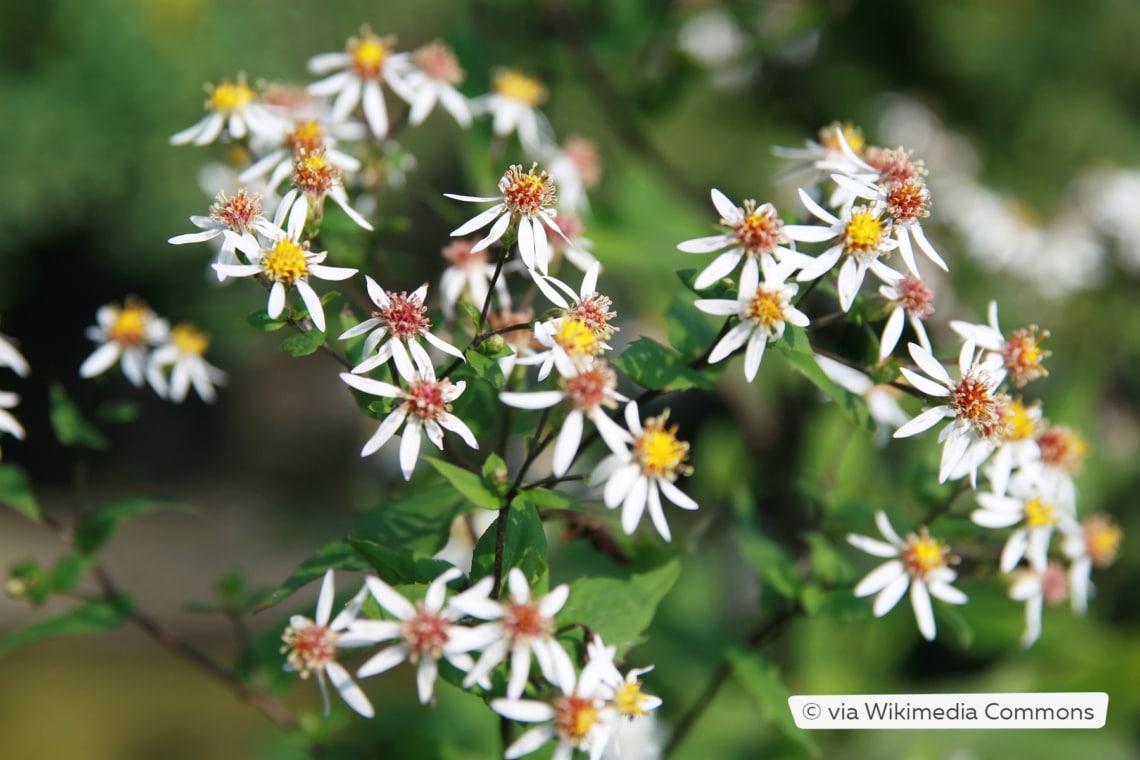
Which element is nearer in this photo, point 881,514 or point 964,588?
point 881,514

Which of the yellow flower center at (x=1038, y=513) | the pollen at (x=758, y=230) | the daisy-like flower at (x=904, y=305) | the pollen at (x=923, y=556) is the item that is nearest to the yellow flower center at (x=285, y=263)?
the pollen at (x=758, y=230)

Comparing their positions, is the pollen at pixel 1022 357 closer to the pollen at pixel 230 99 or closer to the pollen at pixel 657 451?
the pollen at pixel 657 451

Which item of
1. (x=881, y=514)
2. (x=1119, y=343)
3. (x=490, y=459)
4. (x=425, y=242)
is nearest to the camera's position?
(x=490, y=459)

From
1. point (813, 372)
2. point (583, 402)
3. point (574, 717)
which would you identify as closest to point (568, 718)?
point (574, 717)

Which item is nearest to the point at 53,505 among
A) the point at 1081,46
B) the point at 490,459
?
the point at 490,459

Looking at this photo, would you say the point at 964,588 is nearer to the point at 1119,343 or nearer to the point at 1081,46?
the point at 1119,343

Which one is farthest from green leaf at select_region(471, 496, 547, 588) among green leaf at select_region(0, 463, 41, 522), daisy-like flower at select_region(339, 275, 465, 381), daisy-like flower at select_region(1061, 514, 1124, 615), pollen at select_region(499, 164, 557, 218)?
daisy-like flower at select_region(1061, 514, 1124, 615)
